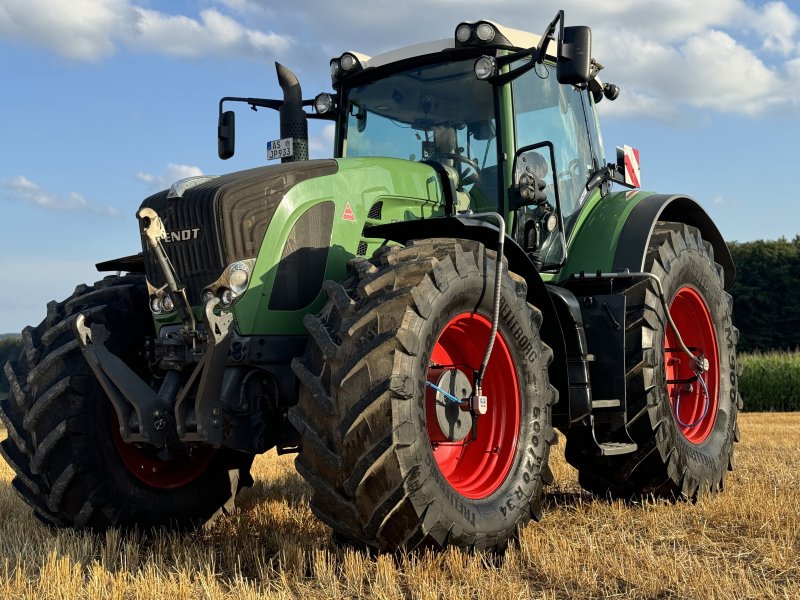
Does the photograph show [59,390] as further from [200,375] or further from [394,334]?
[394,334]

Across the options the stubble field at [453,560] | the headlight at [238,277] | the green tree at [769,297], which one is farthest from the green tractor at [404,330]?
the green tree at [769,297]

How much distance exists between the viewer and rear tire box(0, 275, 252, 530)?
4.96 meters

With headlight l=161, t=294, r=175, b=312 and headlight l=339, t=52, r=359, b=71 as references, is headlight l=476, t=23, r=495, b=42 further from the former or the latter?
headlight l=161, t=294, r=175, b=312

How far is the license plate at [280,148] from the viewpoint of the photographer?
575cm

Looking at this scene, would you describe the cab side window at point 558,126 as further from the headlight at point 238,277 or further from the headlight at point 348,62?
the headlight at point 238,277

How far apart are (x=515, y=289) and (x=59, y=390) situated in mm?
2494

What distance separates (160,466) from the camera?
212 inches

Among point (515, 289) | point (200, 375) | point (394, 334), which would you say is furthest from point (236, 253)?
point (515, 289)

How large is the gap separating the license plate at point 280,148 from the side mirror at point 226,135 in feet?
2.55

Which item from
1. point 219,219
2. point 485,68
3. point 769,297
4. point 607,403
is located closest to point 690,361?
point 607,403

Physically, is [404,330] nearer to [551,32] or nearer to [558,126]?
[551,32]

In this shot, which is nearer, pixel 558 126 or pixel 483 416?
pixel 483 416

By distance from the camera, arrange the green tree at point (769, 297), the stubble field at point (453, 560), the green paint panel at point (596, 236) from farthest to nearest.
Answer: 1. the green tree at point (769, 297)
2. the green paint panel at point (596, 236)
3. the stubble field at point (453, 560)

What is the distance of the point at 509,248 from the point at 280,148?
1.71 m
